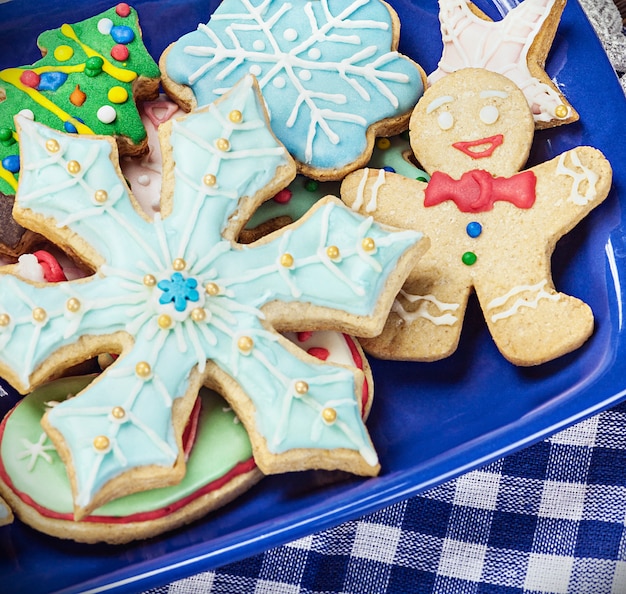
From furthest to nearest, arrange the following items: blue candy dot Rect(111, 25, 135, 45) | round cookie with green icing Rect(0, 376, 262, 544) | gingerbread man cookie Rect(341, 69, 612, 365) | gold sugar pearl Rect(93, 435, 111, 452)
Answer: blue candy dot Rect(111, 25, 135, 45), gingerbread man cookie Rect(341, 69, 612, 365), round cookie with green icing Rect(0, 376, 262, 544), gold sugar pearl Rect(93, 435, 111, 452)

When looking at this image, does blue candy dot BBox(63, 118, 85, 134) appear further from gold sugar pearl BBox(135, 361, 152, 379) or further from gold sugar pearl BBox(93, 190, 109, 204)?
gold sugar pearl BBox(135, 361, 152, 379)

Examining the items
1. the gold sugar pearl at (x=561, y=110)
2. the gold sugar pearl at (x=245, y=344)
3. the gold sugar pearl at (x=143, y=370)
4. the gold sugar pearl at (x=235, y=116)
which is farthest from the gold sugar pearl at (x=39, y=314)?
the gold sugar pearl at (x=561, y=110)

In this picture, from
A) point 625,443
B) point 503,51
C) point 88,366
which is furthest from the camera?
point 625,443

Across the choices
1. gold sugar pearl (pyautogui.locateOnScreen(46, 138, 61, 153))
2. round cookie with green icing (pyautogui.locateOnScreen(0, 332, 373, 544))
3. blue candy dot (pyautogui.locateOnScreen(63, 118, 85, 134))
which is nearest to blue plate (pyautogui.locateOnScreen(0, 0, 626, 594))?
round cookie with green icing (pyautogui.locateOnScreen(0, 332, 373, 544))

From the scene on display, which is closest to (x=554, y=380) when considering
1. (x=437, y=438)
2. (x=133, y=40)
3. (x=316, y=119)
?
(x=437, y=438)

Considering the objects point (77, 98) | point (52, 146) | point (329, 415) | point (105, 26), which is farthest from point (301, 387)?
point (105, 26)

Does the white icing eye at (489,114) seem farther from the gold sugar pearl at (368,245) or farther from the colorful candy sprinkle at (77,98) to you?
the colorful candy sprinkle at (77,98)

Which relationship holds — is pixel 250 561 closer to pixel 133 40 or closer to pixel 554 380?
pixel 554 380
